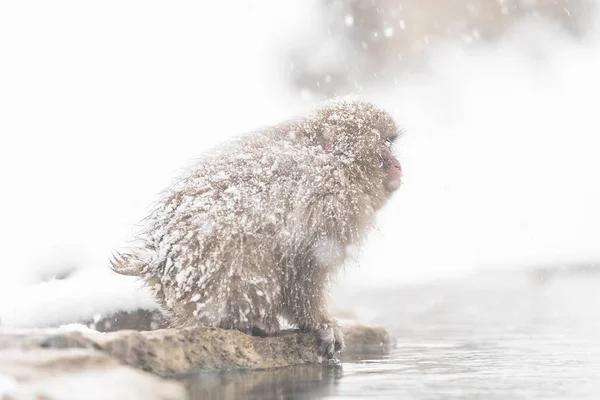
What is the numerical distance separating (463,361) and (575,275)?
622 cm

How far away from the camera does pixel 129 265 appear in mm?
3674

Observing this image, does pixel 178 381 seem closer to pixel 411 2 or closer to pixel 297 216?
pixel 297 216

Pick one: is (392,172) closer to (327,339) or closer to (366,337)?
(327,339)

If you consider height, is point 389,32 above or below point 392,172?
above

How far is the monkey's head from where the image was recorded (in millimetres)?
3844

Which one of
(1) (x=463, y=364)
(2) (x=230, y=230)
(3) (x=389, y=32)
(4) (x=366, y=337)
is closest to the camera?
(2) (x=230, y=230)

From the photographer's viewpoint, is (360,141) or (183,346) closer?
(183,346)

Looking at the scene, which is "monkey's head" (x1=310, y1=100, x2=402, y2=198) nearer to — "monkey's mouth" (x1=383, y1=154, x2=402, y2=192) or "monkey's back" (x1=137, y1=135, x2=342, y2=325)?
"monkey's mouth" (x1=383, y1=154, x2=402, y2=192)

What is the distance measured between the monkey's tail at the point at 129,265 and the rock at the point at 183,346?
385 mm

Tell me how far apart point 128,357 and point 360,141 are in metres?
1.51

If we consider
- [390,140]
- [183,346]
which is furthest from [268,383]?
[390,140]

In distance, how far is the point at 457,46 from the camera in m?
12.5

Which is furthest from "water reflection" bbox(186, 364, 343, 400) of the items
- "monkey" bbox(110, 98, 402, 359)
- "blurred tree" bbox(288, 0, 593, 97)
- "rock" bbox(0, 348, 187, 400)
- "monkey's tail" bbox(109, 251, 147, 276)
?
"blurred tree" bbox(288, 0, 593, 97)

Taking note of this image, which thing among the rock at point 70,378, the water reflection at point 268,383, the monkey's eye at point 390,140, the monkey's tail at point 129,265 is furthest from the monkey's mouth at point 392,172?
the rock at point 70,378
